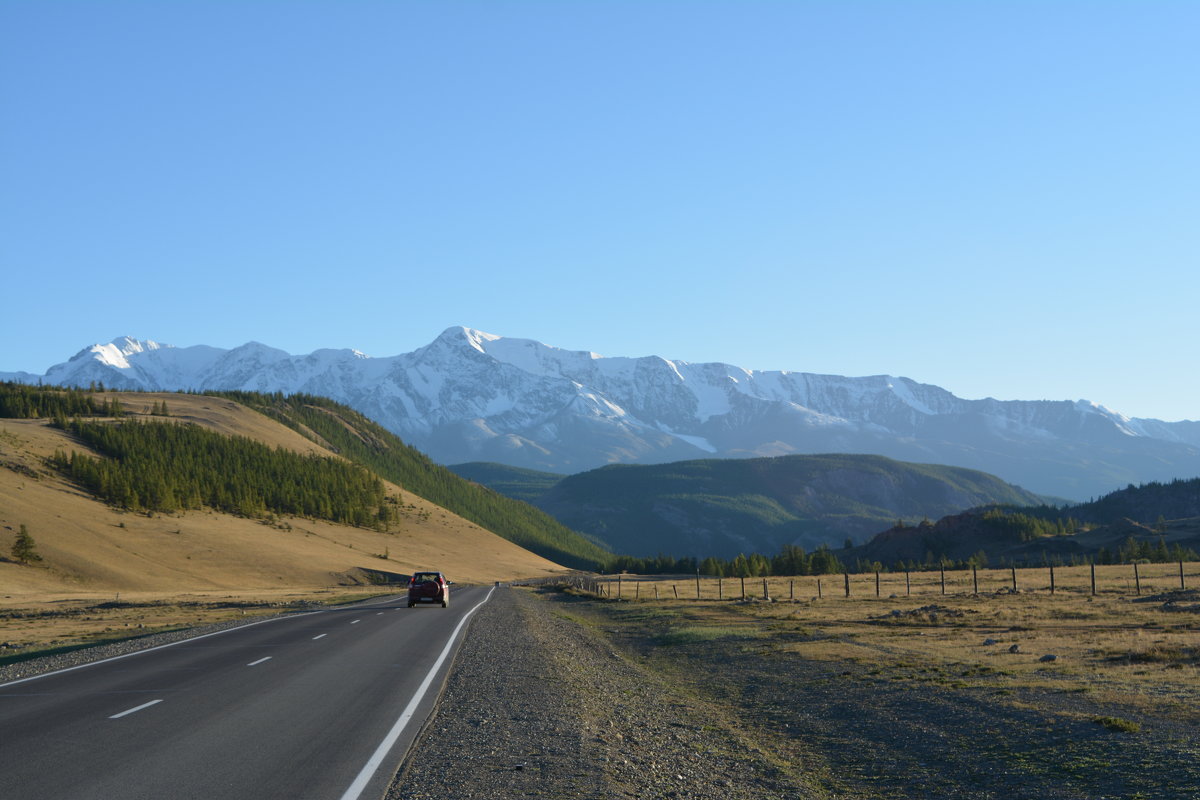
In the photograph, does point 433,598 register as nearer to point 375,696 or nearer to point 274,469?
point 375,696

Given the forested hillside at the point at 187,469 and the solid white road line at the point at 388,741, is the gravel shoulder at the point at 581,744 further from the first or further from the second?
the forested hillside at the point at 187,469

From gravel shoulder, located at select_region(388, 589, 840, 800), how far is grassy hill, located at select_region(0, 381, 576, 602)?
63.6 metres

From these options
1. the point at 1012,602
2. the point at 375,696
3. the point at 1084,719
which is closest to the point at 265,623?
the point at 375,696

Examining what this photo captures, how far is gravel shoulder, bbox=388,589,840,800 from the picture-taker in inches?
460

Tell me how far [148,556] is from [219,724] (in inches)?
3732

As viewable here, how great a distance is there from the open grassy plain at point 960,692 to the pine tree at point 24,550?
64514mm

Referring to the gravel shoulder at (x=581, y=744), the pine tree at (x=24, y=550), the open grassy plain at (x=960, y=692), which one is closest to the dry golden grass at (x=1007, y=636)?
the open grassy plain at (x=960, y=692)

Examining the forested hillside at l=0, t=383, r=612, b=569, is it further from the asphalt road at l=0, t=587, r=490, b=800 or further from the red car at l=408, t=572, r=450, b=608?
the asphalt road at l=0, t=587, r=490, b=800

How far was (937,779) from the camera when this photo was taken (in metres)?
13.6

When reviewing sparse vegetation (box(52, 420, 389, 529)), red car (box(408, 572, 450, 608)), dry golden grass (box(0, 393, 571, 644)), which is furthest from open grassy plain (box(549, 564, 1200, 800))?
sparse vegetation (box(52, 420, 389, 529))

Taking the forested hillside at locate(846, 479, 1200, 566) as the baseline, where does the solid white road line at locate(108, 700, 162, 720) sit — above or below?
above

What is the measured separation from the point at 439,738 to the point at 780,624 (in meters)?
29.0

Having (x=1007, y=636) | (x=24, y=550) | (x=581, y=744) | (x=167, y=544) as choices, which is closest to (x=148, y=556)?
(x=167, y=544)

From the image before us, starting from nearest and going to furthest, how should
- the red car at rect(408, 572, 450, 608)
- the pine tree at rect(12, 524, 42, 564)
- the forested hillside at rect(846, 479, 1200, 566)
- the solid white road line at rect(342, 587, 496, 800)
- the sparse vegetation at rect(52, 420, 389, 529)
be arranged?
the solid white road line at rect(342, 587, 496, 800) < the red car at rect(408, 572, 450, 608) < the pine tree at rect(12, 524, 42, 564) < the sparse vegetation at rect(52, 420, 389, 529) < the forested hillside at rect(846, 479, 1200, 566)
